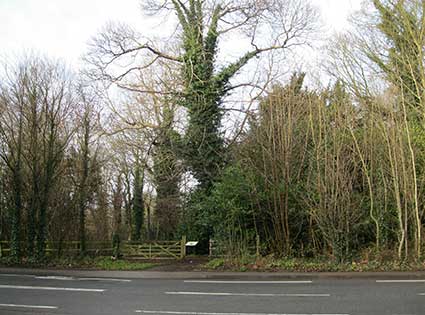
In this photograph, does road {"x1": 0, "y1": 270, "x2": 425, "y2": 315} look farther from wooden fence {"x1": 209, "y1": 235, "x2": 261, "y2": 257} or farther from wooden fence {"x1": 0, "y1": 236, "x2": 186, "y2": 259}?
wooden fence {"x1": 0, "y1": 236, "x2": 186, "y2": 259}

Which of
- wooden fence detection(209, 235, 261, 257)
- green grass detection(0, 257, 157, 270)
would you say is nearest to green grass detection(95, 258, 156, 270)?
green grass detection(0, 257, 157, 270)

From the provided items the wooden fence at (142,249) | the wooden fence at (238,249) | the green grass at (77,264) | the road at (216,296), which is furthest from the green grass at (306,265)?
the wooden fence at (142,249)

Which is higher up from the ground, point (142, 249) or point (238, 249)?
point (238, 249)

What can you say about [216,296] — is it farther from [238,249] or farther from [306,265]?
[238,249]

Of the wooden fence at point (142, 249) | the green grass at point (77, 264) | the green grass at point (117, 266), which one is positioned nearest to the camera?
the green grass at point (117, 266)

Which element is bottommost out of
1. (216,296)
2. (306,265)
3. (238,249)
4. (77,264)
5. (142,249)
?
(216,296)

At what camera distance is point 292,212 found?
18.0 m

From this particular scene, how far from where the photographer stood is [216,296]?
34.9 ft

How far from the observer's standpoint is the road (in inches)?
348

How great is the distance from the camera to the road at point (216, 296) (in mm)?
8852

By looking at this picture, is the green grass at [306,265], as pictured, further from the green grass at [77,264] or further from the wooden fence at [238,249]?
the green grass at [77,264]

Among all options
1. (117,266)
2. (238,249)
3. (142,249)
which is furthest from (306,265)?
(142,249)

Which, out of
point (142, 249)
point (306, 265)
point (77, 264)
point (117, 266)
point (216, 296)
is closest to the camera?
point (216, 296)

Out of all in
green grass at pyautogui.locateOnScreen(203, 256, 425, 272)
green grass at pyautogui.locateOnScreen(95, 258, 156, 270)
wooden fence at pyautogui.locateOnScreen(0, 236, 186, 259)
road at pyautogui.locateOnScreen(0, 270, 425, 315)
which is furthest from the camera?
wooden fence at pyautogui.locateOnScreen(0, 236, 186, 259)
